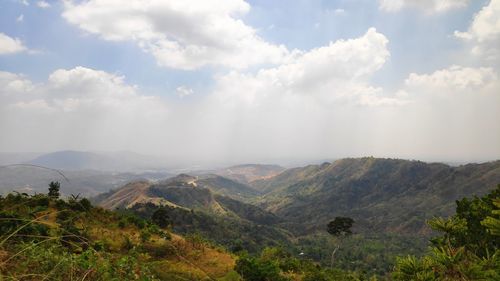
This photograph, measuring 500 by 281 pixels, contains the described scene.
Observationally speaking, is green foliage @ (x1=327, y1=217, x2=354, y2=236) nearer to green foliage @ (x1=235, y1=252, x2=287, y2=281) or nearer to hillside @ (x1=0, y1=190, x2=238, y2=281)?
hillside @ (x1=0, y1=190, x2=238, y2=281)

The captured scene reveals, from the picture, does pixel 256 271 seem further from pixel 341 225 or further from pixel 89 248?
pixel 341 225

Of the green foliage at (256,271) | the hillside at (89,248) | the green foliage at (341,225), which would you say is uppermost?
the hillside at (89,248)

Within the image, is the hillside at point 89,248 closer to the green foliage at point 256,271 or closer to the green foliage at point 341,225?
the green foliage at point 256,271

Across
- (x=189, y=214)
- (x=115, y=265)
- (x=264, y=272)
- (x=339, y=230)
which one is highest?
(x=115, y=265)

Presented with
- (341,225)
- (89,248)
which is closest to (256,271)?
(89,248)

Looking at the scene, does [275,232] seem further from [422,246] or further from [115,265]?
[115,265]

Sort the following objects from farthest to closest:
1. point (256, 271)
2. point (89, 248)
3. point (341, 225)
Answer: point (341, 225) → point (256, 271) → point (89, 248)

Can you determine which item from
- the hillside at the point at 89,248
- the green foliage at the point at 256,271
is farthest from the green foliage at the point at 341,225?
the green foliage at the point at 256,271

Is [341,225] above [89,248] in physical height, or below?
below

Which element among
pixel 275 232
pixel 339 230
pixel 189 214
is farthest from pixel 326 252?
pixel 339 230

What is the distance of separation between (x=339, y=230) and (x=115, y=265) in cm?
6118

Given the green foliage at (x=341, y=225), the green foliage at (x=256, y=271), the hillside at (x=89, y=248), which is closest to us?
the hillside at (x=89, y=248)

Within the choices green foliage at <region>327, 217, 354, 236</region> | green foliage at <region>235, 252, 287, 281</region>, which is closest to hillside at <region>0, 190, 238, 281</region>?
green foliage at <region>235, 252, 287, 281</region>

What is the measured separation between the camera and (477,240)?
22141 mm
